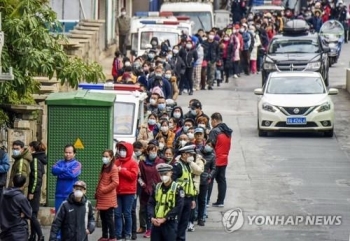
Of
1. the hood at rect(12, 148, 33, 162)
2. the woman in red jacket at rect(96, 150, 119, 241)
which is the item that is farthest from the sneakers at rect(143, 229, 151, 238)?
the hood at rect(12, 148, 33, 162)

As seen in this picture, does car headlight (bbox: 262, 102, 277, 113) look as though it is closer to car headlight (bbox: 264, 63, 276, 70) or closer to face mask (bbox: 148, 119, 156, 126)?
face mask (bbox: 148, 119, 156, 126)

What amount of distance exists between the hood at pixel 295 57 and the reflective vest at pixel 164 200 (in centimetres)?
2236

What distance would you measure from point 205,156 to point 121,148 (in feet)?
6.34

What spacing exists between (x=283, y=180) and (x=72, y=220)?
29.7 ft

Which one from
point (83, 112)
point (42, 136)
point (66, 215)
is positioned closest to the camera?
point (66, 215)

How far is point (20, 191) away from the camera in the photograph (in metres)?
19.8

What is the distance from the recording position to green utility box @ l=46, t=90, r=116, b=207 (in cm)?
2306

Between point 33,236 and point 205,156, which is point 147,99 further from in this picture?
point 33,236

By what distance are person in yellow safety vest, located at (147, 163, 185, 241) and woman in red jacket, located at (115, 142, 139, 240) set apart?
193cm

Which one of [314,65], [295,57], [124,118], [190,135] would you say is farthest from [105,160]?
[295,57]

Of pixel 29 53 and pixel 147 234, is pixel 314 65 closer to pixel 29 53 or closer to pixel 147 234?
pixel 29 53

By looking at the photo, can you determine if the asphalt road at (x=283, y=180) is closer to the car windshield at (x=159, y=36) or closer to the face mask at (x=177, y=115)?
the face mask at (x=177, y=115)

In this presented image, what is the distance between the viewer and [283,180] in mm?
27797

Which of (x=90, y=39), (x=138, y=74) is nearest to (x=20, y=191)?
(x=138, y=74)
